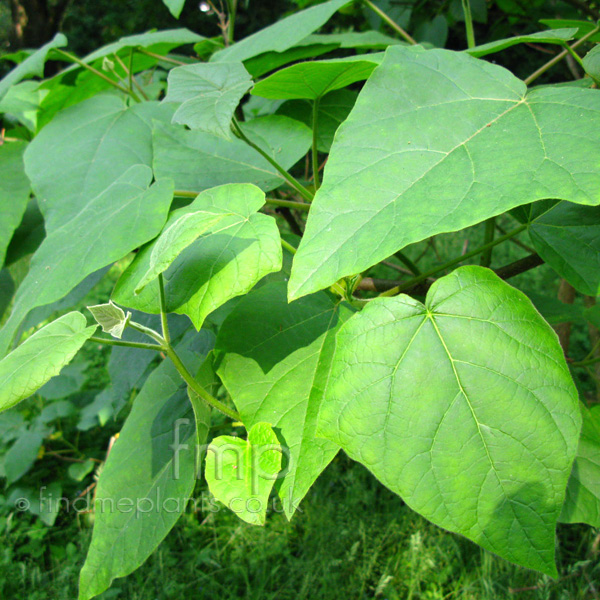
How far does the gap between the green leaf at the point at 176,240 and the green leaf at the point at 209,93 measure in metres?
0.10

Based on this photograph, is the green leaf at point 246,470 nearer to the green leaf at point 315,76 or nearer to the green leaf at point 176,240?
the green leaf at point 176,240

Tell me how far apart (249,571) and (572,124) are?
72.3 inches

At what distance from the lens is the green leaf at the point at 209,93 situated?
1.97 feet

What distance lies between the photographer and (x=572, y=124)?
20.7 inches

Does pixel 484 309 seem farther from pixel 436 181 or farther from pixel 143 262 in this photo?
pixel 143 262

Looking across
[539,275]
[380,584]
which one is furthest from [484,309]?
[539,275]

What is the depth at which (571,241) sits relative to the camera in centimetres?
66

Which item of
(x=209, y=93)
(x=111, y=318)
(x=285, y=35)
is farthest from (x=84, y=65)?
(x=111, y=318)

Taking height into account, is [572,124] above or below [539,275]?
above

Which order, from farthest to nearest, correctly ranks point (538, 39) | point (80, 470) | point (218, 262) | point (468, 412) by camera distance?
point (80, 470) → point (538, 39) → point (218, 262) → point (468, 412)

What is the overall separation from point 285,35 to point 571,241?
1.88ft

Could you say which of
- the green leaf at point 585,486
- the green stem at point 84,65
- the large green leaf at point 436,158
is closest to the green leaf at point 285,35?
the green stem at point 84,65

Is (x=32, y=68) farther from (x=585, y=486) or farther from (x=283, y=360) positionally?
(x=585, y=486)

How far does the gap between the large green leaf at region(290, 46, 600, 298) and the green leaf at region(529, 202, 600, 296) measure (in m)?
0.17
